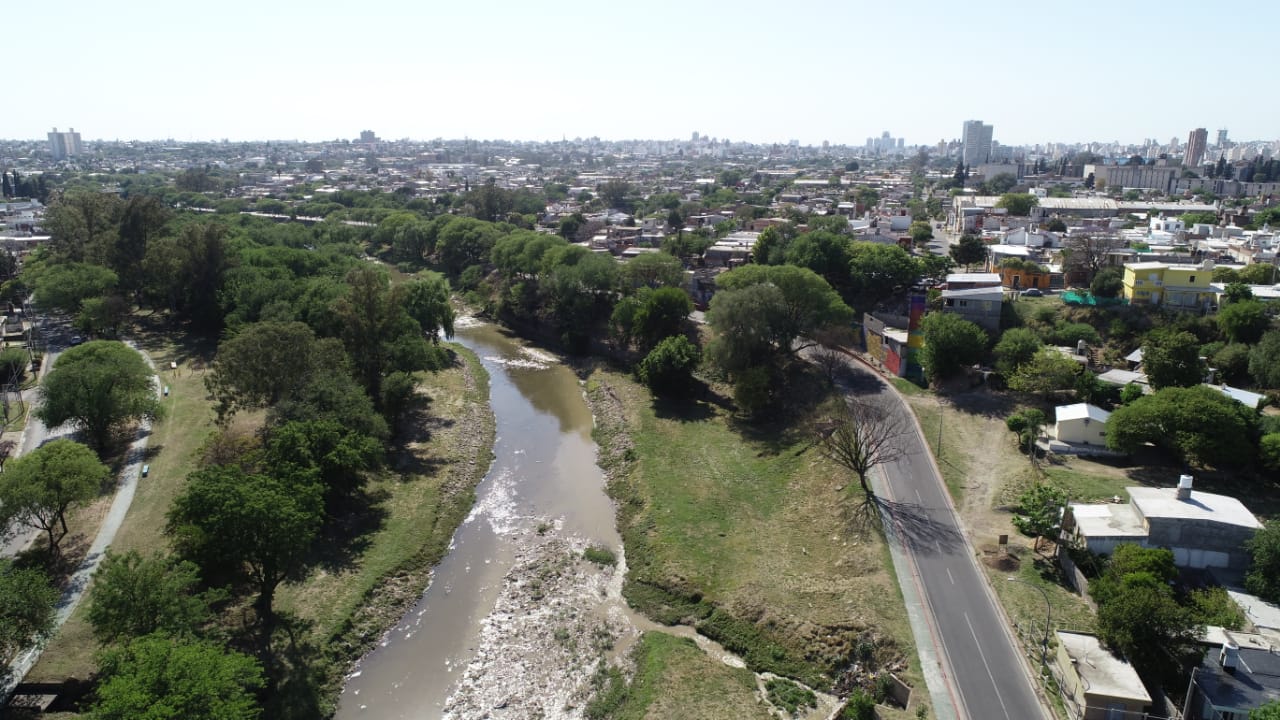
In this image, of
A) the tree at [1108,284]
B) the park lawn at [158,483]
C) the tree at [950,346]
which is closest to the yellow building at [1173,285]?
the tree at [1108,284]

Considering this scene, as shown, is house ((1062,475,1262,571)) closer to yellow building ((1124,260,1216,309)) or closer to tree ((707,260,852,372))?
tree ((707,260,852,372))

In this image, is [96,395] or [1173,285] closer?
[96,395]

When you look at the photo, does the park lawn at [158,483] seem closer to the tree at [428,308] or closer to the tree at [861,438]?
the tree at [428,308]

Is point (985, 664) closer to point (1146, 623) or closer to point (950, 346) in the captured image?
point (1146, 623)

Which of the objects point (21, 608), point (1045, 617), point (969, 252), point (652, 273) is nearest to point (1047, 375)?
point (1045, 617)

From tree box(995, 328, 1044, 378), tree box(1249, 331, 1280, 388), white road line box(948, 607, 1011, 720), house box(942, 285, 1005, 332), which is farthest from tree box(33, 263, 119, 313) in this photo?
tree box(1249, 331, 1280, 388)

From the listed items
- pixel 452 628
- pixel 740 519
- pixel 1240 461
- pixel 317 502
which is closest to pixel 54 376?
pixel 317 502

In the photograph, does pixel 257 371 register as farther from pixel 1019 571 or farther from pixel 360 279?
pixel 1019 571
